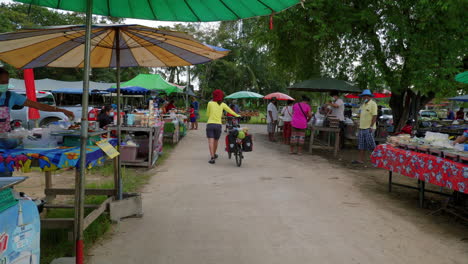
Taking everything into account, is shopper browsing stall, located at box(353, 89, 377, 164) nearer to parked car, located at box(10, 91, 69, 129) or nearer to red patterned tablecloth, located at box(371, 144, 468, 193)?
red patterned tablecloth, located at box(371, 144, 468, 193)

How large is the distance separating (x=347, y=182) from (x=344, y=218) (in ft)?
8.81

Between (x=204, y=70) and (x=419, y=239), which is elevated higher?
(x=204, y=70)

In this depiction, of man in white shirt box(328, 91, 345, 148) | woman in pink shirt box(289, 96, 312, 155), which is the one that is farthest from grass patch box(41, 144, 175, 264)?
man in white shirt box(328, 91, 345, 148)

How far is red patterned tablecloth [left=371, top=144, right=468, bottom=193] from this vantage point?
4.48m

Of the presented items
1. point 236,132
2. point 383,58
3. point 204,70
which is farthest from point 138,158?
point 204,70

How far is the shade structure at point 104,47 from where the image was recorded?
3.59m

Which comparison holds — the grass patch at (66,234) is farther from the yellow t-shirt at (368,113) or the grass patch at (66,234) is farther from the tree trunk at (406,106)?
the tree trunk at (406,106)

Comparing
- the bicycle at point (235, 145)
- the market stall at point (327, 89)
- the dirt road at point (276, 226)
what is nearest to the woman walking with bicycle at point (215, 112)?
the bicycle at point (235, 145)

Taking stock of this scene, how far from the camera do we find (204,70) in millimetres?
44656

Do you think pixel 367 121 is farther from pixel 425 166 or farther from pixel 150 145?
pixel 150 145

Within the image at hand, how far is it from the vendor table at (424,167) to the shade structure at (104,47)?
3.48 metres

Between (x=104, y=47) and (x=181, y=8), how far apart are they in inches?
78.7

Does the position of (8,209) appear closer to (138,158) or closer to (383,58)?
Result: (138,158)

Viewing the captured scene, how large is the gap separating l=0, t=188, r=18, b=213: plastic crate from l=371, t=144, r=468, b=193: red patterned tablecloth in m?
4.87
